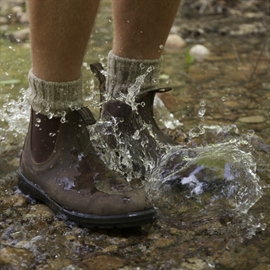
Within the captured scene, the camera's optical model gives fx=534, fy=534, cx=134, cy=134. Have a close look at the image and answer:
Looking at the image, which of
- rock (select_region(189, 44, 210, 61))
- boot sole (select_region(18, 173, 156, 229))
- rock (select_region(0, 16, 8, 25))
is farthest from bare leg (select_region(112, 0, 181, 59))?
rock (select_region(0, 16, 8, 25))

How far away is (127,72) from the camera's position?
1752 mm

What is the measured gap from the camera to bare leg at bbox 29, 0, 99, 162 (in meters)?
1.38

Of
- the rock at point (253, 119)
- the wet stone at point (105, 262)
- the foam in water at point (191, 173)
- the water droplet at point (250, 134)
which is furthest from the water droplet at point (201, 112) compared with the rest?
the wet stone at point (105, 262)

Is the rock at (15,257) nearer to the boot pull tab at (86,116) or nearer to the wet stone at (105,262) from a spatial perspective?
the wet stone at (105,262)

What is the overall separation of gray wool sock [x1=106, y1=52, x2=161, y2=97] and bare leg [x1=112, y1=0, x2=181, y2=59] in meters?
0.02

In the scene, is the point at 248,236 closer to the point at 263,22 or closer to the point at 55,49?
the point at 55,49

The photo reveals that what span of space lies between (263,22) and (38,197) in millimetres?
3167

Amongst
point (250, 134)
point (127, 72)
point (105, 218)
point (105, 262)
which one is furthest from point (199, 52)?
point (105, 262)

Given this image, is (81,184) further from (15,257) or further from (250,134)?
(250,134)

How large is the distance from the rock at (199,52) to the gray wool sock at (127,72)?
5.97ft

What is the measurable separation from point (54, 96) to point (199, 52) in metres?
2.27

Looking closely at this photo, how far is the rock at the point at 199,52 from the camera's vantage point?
3577 mm

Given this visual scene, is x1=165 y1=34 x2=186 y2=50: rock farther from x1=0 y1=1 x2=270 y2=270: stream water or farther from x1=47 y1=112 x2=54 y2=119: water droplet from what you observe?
x1=47 y1=112 x2=54 y2=119: water droplet

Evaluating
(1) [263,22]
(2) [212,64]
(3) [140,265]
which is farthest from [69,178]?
(1) [263,22]
